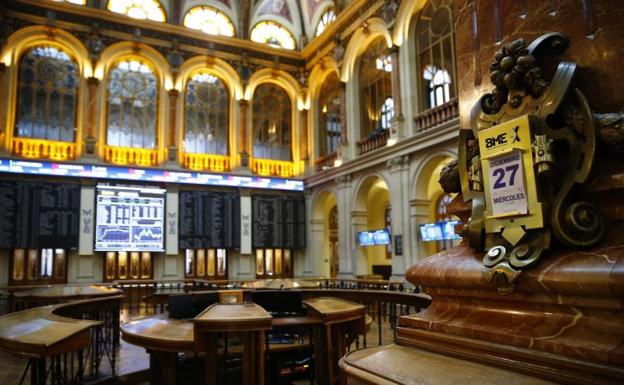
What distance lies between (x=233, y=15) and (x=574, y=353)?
19791 mm

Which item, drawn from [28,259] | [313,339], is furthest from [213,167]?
[313,339]

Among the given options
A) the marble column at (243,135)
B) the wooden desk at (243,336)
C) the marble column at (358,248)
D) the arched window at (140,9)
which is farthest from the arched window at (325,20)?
the wooden desk at (243,336)

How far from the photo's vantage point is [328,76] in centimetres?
1845

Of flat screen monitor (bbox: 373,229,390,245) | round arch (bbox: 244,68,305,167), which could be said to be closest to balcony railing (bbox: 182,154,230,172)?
round arch (bbox: 244,68,305,167)

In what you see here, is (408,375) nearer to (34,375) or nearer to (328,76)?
(34,375)

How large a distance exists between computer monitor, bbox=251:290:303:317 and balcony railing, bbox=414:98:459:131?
887cm

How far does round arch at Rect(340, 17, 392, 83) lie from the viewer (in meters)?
14.6

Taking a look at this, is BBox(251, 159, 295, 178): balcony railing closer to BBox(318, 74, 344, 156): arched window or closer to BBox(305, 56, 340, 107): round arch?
BBox(318, 74, 344, 156): arched window

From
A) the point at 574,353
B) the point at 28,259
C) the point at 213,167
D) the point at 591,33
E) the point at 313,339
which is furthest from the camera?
the point at 213,167

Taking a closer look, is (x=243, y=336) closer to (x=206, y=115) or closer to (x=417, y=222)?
(x=417, y=222)

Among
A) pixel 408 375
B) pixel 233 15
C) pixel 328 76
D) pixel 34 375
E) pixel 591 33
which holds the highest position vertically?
pixel 233 15

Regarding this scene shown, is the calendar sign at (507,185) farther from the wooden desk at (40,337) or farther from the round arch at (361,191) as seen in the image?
the round arch at (361,191)

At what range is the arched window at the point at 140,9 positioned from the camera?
682 inches

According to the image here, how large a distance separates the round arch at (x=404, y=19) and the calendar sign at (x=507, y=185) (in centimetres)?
1245
